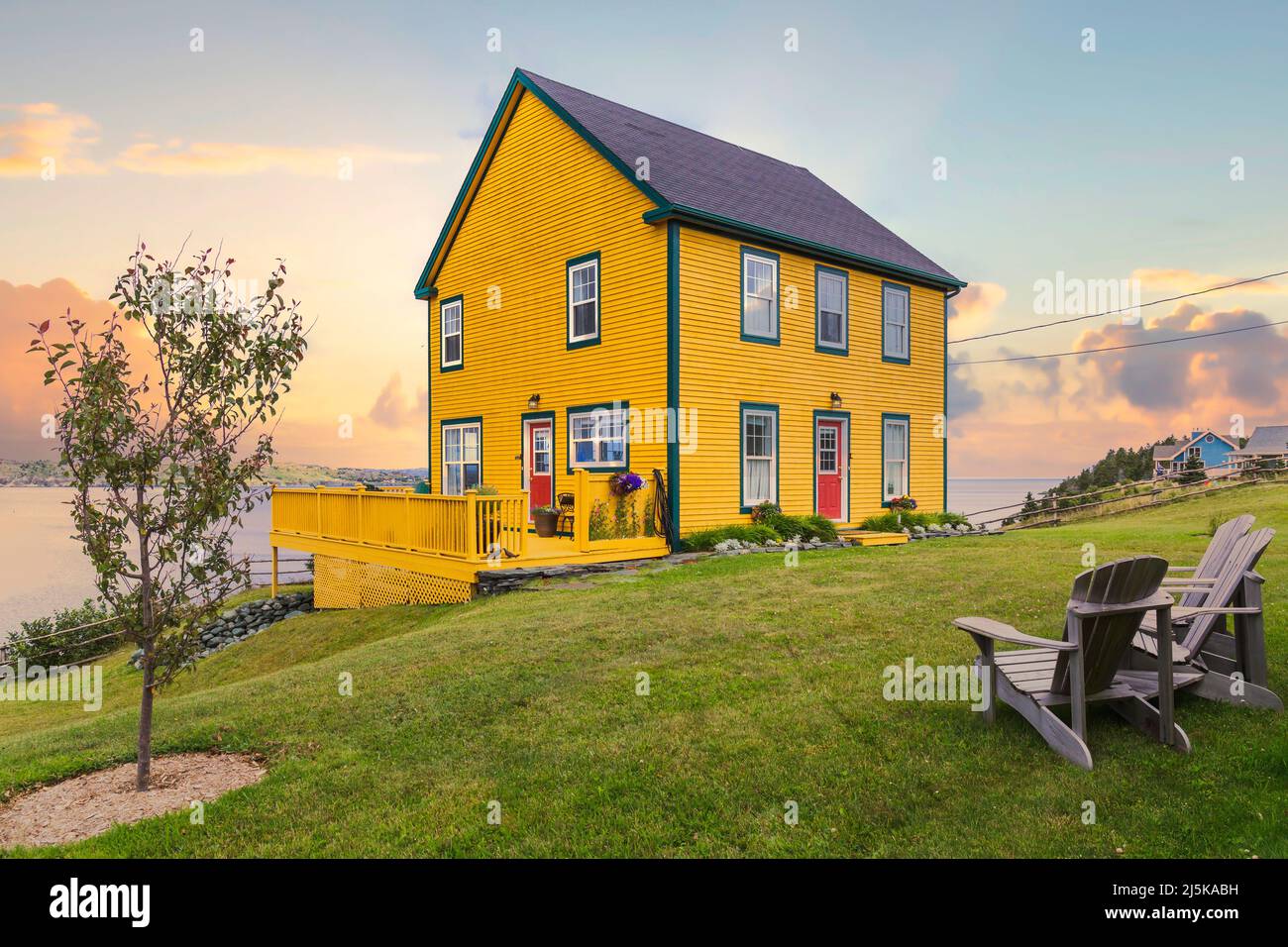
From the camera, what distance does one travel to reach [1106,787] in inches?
171

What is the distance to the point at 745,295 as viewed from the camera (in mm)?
17000

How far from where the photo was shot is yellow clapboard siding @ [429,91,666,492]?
16297 mm

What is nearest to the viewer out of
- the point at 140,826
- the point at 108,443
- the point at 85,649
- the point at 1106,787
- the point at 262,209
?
the point at 1106,787

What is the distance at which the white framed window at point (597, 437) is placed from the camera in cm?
1670

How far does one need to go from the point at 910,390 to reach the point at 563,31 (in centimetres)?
1214

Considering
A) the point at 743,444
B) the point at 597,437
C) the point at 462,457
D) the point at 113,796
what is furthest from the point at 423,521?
the point at 113,796

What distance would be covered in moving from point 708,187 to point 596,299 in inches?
142

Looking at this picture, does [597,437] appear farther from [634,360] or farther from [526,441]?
[526,441]

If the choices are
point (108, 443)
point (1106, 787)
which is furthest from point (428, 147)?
point (1106, 787)

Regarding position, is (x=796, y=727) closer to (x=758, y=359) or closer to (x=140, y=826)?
(x=140, y=826)

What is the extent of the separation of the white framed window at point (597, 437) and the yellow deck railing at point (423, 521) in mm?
3565

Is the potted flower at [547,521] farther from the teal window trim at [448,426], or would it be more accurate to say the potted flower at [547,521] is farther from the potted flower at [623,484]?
the teal window trim at [448,426]

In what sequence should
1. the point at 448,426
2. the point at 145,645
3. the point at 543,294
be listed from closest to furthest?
1. the point at 145,645
2. the point at 543,294
3. the point at 448,426

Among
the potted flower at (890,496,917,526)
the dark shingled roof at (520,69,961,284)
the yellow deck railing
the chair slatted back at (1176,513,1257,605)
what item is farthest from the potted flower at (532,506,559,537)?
the chair slatted back at (1176,513,1257,605)
